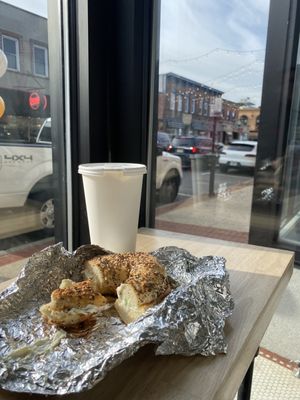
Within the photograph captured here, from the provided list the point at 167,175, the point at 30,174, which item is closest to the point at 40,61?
the point at 30,174

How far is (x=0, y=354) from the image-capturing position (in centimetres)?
48

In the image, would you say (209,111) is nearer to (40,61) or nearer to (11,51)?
(40,61)

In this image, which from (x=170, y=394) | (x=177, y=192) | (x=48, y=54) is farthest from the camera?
(x=177, y=192)

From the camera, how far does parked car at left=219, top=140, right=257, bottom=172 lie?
62.1 inches

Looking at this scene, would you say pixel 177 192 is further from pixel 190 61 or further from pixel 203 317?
pixel 203 317

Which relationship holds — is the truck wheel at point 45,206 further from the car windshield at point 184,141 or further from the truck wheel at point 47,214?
the car windshield at point 184,141

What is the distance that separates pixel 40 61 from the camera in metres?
1.30

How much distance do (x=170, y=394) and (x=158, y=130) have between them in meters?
1.36

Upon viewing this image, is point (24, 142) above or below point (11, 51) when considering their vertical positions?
below

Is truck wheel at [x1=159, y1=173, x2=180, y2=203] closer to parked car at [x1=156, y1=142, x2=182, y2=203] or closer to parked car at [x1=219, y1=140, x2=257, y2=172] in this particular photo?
parked car at [x1=156, y1=142, x2=182, y2=203]

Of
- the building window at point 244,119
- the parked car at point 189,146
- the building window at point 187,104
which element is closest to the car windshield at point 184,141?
the parked car at point 189,146

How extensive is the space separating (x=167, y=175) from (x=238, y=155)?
39 centimetres

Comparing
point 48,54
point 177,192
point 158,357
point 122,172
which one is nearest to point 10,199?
point 48,54

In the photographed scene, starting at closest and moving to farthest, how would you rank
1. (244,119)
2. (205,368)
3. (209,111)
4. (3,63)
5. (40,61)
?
(205,368), (3,63), (40,61), (244,119), (209,111)
